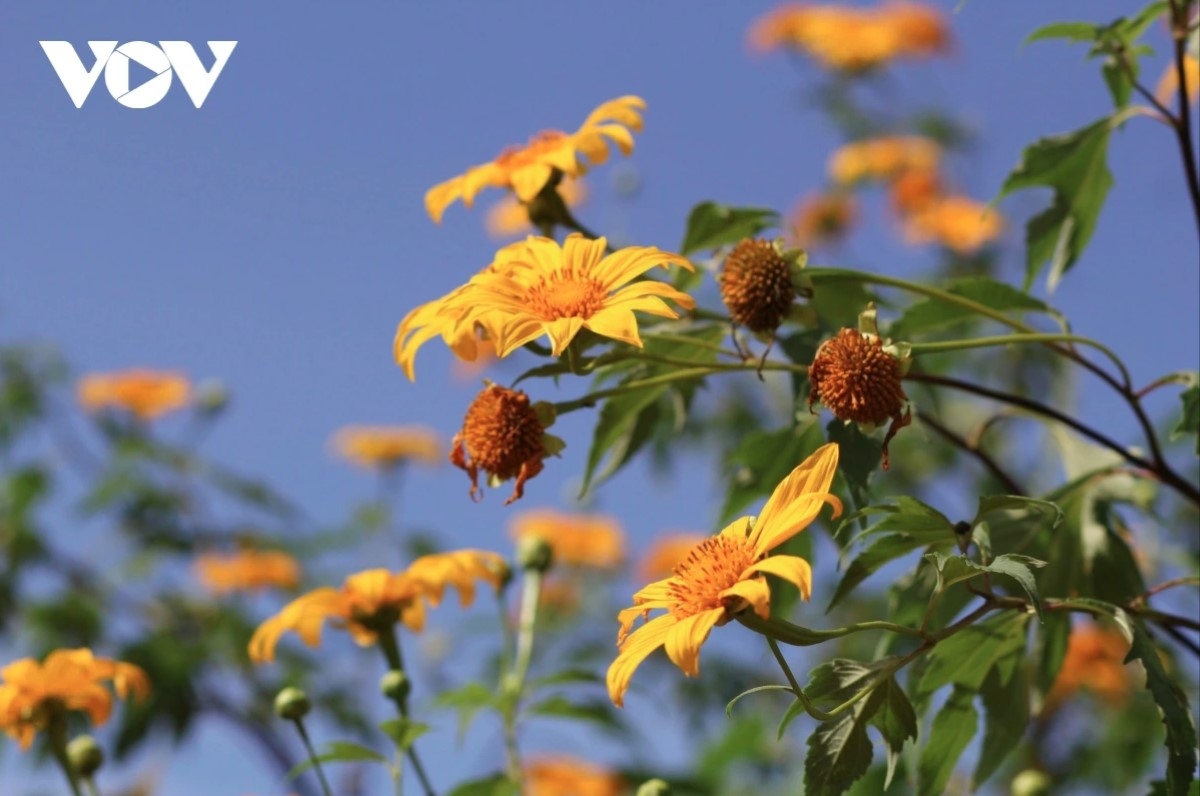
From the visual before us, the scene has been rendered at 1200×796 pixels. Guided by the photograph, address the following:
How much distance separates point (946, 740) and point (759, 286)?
330 millimetres

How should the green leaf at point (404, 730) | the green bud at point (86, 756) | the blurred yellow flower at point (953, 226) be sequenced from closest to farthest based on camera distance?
1. the green leaf at point (404, 730)
2. the green bud at point (86, 756)
3. the blurred yellow flower at point (953, 226)

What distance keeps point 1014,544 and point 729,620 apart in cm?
46

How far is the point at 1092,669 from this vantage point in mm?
2893

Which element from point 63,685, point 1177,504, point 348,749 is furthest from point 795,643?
point 1177,504

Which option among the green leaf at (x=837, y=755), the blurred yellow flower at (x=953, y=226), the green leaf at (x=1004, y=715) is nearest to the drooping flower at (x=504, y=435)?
the green leaf at (x=837, y=755)

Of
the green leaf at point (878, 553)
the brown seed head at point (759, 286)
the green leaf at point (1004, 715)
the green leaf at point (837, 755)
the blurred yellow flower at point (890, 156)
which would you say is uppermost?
the blurred yellow flower at point (890, 156)

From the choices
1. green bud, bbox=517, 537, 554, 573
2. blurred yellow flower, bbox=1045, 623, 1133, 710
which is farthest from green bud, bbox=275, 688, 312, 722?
blurred yellow flower, bbox=1045, 623, 1133, 710

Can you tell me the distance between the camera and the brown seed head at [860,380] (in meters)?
0.92

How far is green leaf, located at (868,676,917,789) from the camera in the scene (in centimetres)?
88

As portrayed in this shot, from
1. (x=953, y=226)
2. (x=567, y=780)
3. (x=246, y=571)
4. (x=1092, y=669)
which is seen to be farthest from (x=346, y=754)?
(x=953, y=226)

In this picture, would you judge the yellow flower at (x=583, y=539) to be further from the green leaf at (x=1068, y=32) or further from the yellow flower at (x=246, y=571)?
the green leaf at (x=1068, y=32)

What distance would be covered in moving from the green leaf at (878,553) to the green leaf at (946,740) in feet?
0.49

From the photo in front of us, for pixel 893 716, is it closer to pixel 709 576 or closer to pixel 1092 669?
pixel 709 576

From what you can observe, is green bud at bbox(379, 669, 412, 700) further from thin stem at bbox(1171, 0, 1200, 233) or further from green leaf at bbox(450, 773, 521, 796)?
thin stem at bbox(1171, 0, 1200, 233)
